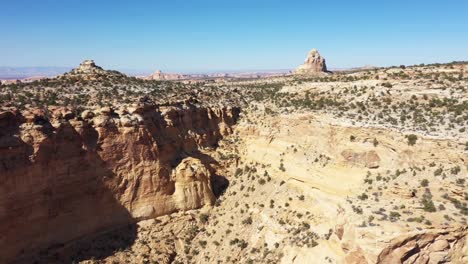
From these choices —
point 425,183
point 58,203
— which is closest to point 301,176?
point 425,183

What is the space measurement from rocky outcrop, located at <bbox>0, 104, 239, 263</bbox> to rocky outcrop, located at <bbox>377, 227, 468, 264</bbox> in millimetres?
17887

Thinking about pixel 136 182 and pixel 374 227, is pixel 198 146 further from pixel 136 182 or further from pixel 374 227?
pixel 374 227

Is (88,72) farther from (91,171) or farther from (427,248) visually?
(427,248)

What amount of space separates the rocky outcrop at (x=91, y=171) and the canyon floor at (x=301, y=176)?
0.64 ft

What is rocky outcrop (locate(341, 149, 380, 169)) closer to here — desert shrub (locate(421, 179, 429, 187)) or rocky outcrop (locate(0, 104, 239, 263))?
desert shrub (locate(421, 179, 429, 187))

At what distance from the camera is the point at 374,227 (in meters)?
19.8

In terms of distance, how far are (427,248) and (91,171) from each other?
22816mm

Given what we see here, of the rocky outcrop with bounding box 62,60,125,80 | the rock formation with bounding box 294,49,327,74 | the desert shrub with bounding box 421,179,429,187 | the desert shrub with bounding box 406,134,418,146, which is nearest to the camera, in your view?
the desert shrub with bounding box 421,179,429,187

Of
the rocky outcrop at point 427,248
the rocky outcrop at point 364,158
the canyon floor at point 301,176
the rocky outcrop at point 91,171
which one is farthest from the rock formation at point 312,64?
the rocky outcrop at point 427,248

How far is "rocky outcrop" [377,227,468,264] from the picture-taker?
18.8 metres

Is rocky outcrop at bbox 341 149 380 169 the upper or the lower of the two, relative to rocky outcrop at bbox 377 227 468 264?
upper

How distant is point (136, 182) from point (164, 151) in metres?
4.00

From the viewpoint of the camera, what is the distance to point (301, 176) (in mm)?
30266

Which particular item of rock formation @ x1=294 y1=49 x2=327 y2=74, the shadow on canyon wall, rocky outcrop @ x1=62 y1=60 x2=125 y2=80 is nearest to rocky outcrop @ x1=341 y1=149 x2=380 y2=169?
the shadow on canyon wall
